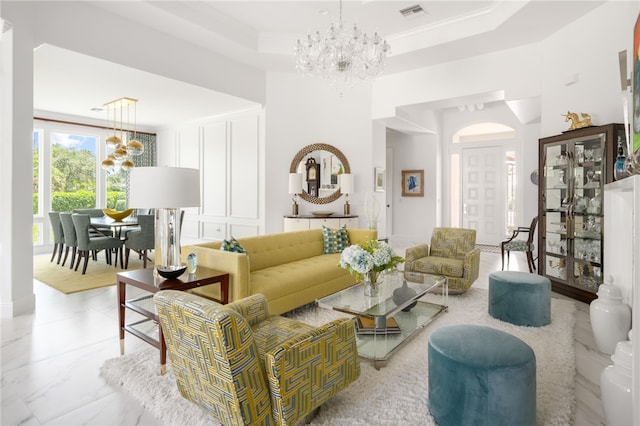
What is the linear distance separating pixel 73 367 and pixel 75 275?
3.19m

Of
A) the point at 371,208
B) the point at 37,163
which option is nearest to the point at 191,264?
the point at 371,208

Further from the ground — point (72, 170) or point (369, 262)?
point (72, 170)

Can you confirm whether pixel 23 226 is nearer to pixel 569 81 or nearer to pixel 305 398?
pixel 305 398

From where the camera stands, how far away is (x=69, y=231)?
5453 millimetres

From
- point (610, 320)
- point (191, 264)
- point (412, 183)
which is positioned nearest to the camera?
point (610, 320)

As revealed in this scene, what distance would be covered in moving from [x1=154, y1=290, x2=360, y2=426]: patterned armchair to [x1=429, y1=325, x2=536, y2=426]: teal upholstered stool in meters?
0.50

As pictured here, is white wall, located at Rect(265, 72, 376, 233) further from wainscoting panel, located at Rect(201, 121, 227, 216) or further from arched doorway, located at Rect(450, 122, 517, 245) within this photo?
arched doorway, located at Rect(450, 122, 517, 245)

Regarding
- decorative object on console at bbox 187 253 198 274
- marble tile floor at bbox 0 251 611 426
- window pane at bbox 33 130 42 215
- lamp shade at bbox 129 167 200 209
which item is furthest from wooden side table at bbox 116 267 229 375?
window pane at bbox 33 130 42 215

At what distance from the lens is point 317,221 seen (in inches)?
250

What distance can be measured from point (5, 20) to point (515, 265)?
7409mm

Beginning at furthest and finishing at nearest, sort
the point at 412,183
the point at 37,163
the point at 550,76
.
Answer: the point at 412,183 < the point at 37,163 < the point at 550,76

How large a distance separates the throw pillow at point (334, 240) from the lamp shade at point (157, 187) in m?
2.40

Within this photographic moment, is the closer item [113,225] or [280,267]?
[280,267]

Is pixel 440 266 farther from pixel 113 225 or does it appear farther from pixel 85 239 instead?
pixel 85 239
